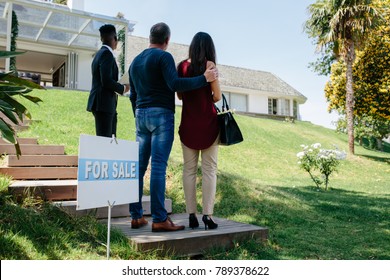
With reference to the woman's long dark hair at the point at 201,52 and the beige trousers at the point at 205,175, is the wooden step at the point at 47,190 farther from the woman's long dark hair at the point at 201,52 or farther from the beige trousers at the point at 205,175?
the woman's long dark hair at the point at 201,52

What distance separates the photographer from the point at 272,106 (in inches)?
1185

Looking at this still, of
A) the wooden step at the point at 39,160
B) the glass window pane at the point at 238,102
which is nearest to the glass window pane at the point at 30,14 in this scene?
the wooden step at the point at 39,160

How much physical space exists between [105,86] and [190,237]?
1.65 meters

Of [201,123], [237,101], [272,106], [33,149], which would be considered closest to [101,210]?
[201,123]

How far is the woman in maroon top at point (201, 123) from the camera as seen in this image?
3.32m

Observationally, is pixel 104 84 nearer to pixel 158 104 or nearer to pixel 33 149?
pixel 158 104

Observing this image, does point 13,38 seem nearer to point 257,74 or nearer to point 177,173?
point 177,173

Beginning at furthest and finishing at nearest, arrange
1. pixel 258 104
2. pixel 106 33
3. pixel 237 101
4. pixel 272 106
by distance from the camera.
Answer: pixel 272 106
pixel 258 104
pixel 237 101
pixel 106 33

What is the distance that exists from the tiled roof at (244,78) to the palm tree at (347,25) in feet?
34.4

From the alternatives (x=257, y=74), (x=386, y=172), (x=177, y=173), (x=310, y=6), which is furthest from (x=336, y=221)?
(x=257, y=74)

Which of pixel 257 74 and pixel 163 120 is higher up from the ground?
pixel 257 74

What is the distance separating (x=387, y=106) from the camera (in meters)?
16.0

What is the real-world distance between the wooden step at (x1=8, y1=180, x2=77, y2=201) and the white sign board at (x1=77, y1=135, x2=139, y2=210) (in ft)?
4.19

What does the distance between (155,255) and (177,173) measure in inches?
120
